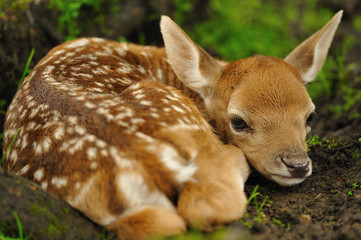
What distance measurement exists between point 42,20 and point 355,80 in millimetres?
4046

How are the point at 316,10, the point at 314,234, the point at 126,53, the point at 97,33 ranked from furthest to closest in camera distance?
the point at 316,10 → the point at 97,33 → the point at 126,53 → the point at 314,234

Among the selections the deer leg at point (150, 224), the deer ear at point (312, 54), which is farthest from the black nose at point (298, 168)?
the deer ear at point (312, 54)

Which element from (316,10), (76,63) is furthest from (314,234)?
(316,10)

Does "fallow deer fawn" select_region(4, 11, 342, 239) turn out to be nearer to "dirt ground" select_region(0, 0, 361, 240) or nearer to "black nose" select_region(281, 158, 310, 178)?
"black nose" select_region(281, 158, 310, 178)

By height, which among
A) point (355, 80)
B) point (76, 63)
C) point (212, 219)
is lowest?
point (355, 80)

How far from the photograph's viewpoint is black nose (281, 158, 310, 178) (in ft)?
9.99

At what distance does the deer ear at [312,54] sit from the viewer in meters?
4.12

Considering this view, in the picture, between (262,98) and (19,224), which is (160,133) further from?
(262,98)

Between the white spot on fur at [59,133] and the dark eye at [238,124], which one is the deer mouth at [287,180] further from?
the white spot on fur at [59,133]

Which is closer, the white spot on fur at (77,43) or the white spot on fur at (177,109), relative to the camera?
the white spot on fur at (177,109)

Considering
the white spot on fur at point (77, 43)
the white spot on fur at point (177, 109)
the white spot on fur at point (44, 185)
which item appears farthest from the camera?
the white spot on fur at point (77, 43)

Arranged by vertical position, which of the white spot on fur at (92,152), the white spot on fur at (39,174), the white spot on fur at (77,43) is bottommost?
the white spot on fur at (39,174)

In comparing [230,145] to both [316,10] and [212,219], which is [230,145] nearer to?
[212,219]

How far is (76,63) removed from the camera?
3.78 meters
